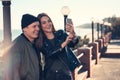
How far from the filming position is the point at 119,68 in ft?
49.5

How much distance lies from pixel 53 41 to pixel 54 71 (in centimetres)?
45

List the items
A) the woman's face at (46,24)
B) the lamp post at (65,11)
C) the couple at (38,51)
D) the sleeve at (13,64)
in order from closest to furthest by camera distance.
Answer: the sleeve at (13,64), the couple at (38,51), the woman's face at (46,24), the lamp post at (65,11)

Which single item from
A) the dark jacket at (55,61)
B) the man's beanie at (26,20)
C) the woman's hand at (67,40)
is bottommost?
the dark jacket at (55,61)

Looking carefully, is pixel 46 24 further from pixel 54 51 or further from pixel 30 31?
pixel 30 31

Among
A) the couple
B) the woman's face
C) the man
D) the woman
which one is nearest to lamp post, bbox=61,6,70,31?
the couple

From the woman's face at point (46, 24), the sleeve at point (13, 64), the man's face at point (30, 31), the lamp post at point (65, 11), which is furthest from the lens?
the lamp post at point (65, 11)

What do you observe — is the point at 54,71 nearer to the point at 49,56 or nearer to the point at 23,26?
the point at 49,56

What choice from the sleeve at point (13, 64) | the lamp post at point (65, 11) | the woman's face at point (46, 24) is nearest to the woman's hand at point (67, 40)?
the woman's face at point (46, 24)

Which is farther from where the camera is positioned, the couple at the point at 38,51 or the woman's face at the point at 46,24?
the woman's face at the point at 46,24

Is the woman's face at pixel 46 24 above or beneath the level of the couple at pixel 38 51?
above

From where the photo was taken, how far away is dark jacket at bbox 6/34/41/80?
3603 mm

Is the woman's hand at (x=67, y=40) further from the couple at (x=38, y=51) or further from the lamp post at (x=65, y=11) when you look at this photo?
the lamp post at (x=65, y=11)

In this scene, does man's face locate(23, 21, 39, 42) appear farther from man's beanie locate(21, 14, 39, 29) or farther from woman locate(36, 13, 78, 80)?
woman locate(36, 13, 78, 80)

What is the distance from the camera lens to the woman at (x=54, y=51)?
4559 mm
